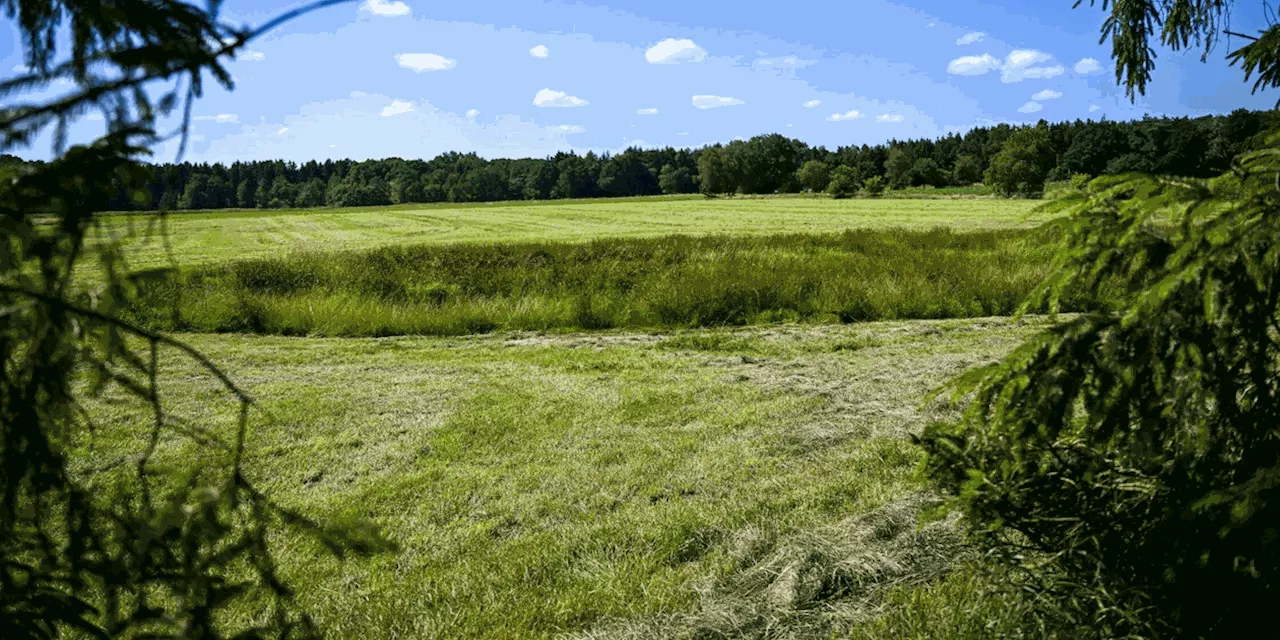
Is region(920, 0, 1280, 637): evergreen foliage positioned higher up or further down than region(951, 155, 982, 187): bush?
further down

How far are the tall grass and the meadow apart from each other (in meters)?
0.06

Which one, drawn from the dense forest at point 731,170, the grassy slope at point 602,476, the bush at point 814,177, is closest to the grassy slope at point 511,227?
the grassy slope at point 602,476

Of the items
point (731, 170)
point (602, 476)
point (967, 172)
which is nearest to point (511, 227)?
point (602, 476)

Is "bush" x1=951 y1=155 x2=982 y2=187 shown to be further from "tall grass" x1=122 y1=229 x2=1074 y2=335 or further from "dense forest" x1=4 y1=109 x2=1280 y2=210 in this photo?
"tall grass" x1=122 y1=229 x2=1074 y2=335

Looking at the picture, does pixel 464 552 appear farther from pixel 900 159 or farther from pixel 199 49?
Answer: pixel 900 159

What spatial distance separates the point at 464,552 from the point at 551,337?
6973 millimetres

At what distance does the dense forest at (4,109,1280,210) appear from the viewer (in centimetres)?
6494

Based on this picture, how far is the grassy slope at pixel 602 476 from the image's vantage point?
11.1ft

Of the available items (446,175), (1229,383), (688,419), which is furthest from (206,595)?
(446,175)

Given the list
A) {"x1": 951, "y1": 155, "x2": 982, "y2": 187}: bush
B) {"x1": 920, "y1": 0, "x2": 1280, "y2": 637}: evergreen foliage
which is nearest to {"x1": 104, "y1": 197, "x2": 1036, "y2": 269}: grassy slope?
{"x1": 920, "y1": 0, "x2": 1280, "y2": 637}: evergreen foliage

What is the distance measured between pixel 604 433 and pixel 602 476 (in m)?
0.93

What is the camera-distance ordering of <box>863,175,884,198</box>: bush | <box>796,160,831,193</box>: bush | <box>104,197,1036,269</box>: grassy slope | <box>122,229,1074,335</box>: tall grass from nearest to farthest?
<box>122,229,1074,335</box>: tall grass → <box>104,197,1036,269</box>: grassy slope → <box>863,175,884,198</box>: bush → <box>796,160,831,193</box>: bush

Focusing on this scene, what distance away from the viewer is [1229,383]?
188cm

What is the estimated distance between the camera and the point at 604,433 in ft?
19.6
